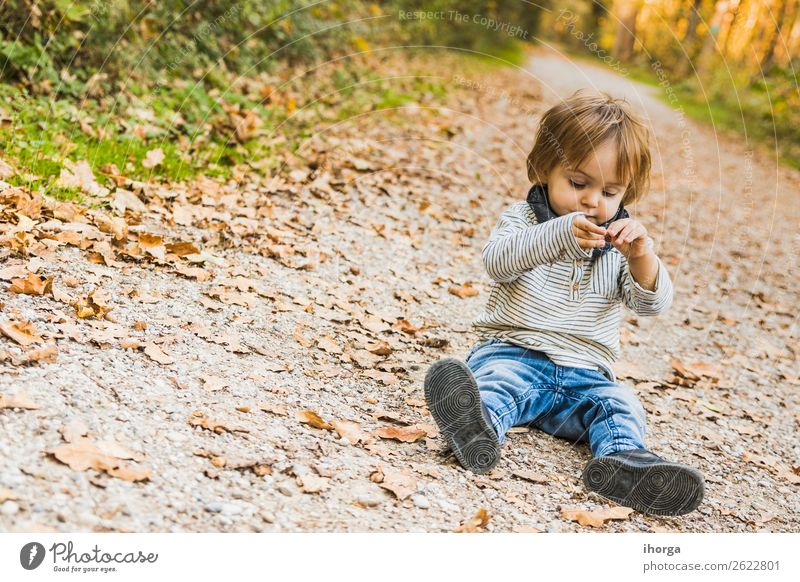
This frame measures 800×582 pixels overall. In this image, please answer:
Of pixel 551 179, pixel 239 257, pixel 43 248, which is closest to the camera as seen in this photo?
pixel 551 179

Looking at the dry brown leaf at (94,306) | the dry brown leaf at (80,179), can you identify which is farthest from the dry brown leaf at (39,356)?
the dry brown leaf at (80,179)

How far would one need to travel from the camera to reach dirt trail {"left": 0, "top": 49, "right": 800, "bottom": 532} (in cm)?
187

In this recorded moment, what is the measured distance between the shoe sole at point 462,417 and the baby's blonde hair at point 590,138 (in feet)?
2.64

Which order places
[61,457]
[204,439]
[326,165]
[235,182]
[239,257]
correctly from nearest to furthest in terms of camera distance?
[61,457]
[204,439]
[239,257]
[235,182]
[326,165]

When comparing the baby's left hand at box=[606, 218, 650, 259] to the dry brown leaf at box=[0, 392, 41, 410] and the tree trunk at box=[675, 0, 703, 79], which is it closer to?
the dry brown leaf at box=[0, 392, 41, 410]

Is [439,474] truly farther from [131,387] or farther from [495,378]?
[131,387]

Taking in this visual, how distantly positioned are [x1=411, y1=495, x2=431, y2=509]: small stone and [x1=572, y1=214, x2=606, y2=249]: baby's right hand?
88 centimetres

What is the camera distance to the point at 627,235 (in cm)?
234

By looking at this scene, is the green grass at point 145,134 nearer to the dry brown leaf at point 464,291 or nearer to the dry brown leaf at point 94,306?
the dry brown leaf at point 94,306

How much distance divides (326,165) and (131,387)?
3237 mm

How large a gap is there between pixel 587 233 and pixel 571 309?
365 millimetres

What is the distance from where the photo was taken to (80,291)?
2664 millimetres

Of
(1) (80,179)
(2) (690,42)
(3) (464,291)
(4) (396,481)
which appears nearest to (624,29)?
(2) (690,42)
